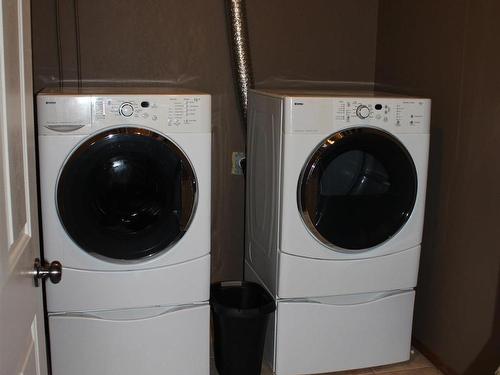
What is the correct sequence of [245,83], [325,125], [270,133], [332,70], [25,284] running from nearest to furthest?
[25,284] < [325,125] < [270,133] < [245,83] < [332,70]

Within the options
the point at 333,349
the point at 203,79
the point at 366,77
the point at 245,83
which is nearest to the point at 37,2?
the point at 203,79

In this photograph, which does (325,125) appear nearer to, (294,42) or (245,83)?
(245,83)

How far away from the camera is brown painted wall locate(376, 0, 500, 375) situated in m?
2.17

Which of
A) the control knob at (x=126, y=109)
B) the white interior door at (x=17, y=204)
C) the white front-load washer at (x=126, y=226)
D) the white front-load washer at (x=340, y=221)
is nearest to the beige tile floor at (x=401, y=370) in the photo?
the white front-load washer at (x=340, y=221)

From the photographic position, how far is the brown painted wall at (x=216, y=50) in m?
2.62

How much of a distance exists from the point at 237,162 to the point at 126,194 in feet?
3.11

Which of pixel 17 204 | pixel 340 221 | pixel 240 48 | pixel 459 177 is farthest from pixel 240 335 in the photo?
pixel 17 204

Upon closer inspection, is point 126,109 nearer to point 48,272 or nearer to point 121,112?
point 121,112

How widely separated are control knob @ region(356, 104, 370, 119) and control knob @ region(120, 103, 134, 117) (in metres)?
0.85

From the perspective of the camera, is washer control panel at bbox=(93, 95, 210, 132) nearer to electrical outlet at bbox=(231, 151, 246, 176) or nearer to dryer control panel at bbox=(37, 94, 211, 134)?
dryer control panel at bbox=(37, 94, 211, 134)

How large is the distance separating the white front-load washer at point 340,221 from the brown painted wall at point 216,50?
45cm

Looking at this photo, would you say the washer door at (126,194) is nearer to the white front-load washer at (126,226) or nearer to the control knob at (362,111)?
the white front-load washer at (126,226)

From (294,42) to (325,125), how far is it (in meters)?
0.89

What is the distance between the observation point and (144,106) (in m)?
2.04
